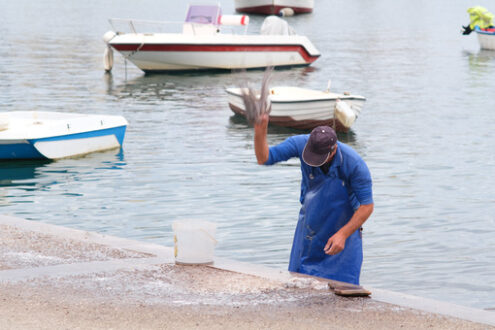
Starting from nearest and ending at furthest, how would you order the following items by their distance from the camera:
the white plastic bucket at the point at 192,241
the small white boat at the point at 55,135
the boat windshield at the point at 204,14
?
the white plastic bucket at the point at 192,241 → the small white boat at the point at 55,135 → the boat windshield at the point at 204,14

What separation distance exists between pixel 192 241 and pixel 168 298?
1.04 metres

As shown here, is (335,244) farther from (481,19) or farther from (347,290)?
(481,19)

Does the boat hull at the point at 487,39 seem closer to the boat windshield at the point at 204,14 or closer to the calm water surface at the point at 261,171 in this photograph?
the calm water surface at the point at 261,171

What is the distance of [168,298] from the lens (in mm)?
7180

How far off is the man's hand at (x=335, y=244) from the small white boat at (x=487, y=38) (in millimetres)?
43099

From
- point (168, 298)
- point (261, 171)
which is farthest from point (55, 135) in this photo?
point (168, 298)

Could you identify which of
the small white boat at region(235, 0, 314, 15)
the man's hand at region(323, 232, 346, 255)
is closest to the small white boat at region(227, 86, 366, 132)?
the man's hand at region(323, 232, 346, 255)

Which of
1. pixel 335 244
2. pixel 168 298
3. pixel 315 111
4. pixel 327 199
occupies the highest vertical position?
pixel 327 199

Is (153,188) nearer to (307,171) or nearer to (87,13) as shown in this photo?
(307,171)

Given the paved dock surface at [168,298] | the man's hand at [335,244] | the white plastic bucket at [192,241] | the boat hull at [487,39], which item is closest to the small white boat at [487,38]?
the boat hull at [487,39]

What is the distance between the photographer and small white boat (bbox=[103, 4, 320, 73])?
34188 millimetres

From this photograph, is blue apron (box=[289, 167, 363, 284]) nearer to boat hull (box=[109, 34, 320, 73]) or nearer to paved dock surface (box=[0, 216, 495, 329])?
paved dock surface (box=[0, 216, 495, 329])

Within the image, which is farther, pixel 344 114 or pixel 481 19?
pixel 481 19

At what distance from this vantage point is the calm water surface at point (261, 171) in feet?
39.5
